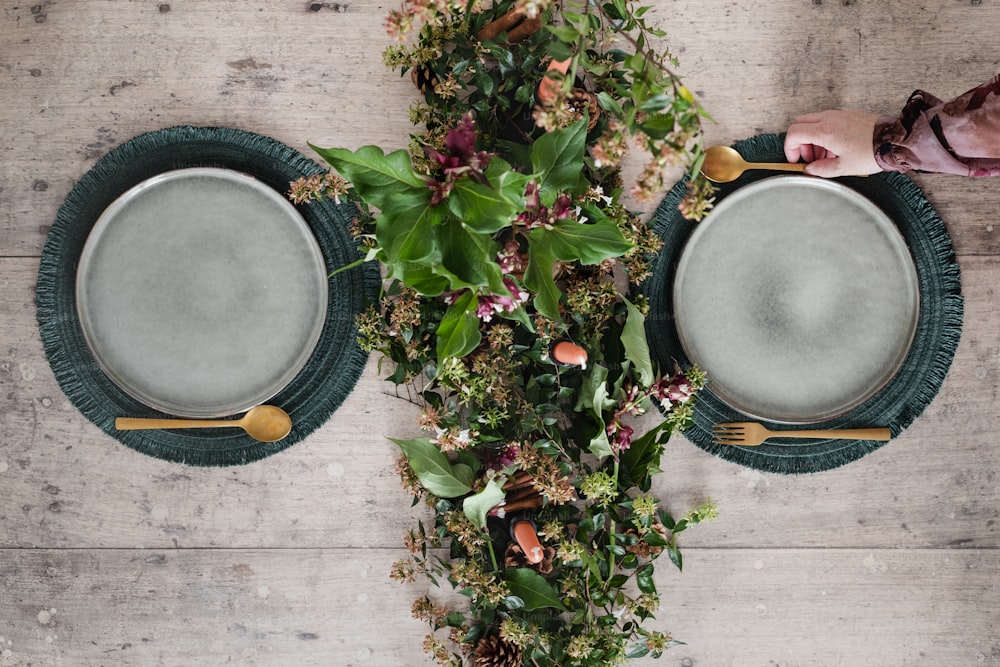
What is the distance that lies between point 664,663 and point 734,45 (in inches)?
43.0

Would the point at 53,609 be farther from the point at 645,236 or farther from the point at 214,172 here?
the point at 645,236

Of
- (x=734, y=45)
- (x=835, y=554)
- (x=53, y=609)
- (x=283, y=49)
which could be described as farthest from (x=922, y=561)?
(x=53, y=609)

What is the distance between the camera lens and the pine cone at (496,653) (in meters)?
1.07

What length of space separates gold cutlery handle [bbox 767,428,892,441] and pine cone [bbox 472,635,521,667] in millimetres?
552

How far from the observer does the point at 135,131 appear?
45.7 inches

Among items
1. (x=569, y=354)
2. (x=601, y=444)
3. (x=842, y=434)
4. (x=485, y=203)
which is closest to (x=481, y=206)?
(x=485, y=203)

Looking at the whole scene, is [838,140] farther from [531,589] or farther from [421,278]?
[531,589]

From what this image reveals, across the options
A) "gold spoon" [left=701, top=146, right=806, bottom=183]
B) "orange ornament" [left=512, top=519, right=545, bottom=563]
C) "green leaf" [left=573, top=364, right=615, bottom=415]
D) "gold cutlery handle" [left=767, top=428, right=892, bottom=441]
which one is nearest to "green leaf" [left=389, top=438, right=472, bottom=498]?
"orange ornament" [left=512, top=519, right=545, bottom=563]

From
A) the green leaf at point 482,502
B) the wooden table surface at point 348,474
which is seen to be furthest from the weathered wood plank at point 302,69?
the green leaf at point 482,502

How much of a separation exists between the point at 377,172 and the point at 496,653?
0.76 m

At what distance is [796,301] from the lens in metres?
1.14

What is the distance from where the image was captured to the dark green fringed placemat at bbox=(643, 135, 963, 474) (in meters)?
1.14

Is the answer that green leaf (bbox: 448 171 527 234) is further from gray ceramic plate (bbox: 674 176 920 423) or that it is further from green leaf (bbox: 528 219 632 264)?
gray ceramic plate (bbox: 674 176 920 423)

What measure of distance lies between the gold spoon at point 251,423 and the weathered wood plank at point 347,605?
235 mm
